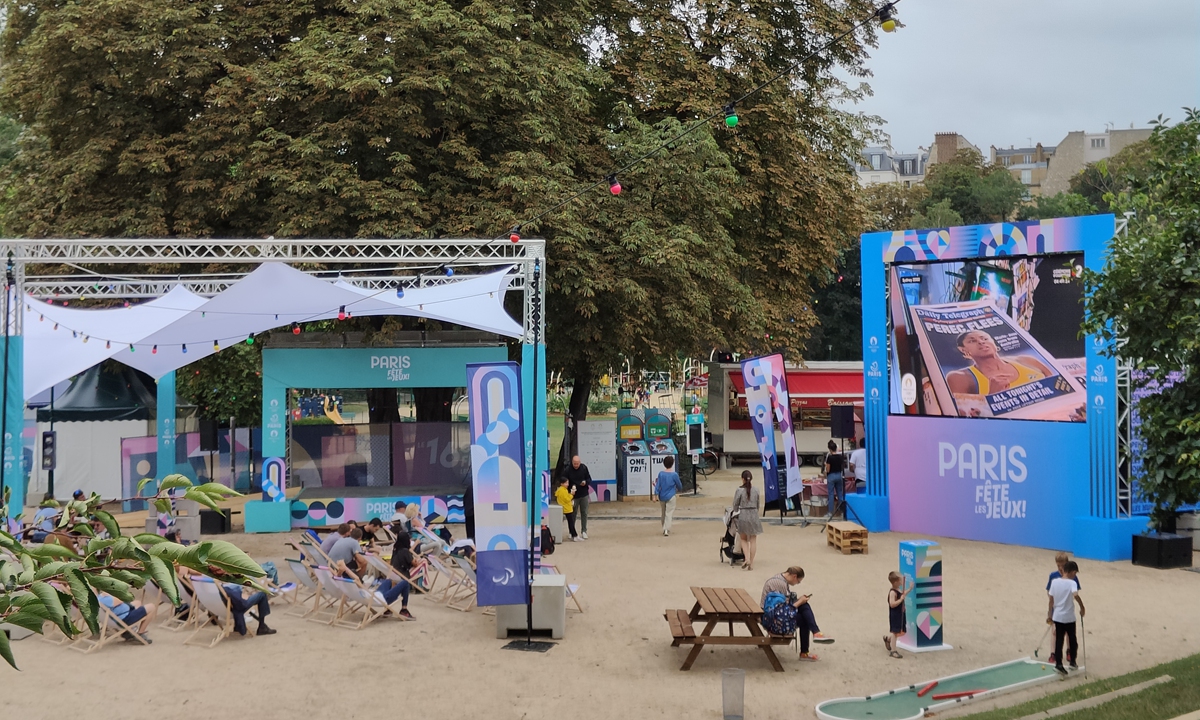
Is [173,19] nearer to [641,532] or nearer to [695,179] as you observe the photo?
[695,179]

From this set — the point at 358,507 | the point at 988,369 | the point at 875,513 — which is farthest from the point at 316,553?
the point at 988,369

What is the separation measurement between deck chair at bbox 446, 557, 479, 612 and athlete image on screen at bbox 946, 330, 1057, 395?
8081 mm

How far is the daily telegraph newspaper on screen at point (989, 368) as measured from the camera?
14.9 m

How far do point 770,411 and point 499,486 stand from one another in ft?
24.7

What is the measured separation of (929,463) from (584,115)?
9.15 meters

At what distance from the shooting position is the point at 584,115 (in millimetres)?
20203

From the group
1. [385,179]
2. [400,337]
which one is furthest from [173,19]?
[400,337]

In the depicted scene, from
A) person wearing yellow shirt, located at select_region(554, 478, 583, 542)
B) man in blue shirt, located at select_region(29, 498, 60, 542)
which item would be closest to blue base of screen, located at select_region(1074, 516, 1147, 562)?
person wearing yellow shirt, located at select_region(554, 478, 583, 542)

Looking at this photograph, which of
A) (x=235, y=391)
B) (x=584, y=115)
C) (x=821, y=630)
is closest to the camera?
(x=821, y=630)

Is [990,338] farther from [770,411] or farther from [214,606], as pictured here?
[214,606]

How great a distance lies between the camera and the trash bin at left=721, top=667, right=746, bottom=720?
775 centimetres

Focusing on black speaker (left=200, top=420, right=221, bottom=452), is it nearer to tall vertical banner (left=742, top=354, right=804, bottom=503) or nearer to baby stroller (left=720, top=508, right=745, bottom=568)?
tall vertical banner (left=742, top=354, right=804, bottom=503)

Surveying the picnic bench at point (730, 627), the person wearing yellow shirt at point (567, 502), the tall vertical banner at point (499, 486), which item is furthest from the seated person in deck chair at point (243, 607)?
the person wearing yellow shirt at point (567, 502)

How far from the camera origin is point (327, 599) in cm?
1169
